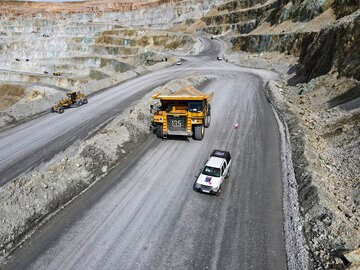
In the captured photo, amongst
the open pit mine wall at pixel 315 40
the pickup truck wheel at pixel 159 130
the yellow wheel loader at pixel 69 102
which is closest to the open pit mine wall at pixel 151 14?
the open pit mine wall at pixel 315 40

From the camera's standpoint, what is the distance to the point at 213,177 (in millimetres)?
11008

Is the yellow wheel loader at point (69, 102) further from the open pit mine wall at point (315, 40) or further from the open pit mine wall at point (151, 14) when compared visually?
the open pit mine wall at point (151, 14)

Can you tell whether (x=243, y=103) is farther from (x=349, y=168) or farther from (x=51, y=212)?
(x=51, y=212)

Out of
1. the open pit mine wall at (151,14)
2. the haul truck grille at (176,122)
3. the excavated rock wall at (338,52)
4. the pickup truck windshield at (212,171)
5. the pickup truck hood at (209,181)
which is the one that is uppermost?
the open pit mine wall at (151,14)

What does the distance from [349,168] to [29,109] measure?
2764 centimetres

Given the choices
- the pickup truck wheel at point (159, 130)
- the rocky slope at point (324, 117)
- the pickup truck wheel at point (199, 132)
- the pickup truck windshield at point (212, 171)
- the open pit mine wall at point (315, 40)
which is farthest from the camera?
the open pit mine wall at point (315, 40)

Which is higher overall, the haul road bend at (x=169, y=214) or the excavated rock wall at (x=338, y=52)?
the excavated rock wall at (x=338, y=52)

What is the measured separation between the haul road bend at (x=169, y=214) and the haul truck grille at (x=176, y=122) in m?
1.07

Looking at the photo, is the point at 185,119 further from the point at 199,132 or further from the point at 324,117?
the point at 324,117

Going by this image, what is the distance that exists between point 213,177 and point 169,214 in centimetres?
261

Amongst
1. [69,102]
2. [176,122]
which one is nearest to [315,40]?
[176,122]

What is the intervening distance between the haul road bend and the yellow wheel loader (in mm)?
7213

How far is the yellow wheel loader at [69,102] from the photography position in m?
24.9

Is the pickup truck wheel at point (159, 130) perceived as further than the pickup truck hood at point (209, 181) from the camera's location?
Yes
